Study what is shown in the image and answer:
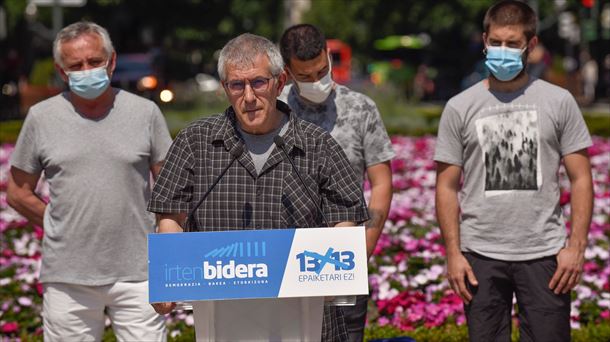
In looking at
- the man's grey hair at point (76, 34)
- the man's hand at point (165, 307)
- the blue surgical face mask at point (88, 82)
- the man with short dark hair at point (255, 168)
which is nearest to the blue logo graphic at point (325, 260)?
the man with short dark hair at point (255, 168)

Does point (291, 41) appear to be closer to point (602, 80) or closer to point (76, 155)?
point (76, 155)

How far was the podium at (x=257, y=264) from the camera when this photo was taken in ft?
11.0

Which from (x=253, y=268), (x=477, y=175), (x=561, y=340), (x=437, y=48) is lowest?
(x=561, y=340)

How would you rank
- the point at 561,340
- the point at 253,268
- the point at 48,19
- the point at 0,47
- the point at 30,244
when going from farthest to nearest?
the point at 48,19 < the point at 0,47 < the point at 30,244 < the point at 561,340 < the point at 253,268

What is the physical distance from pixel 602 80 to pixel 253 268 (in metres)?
33.8

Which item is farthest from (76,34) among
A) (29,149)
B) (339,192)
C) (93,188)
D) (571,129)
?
(571,129)

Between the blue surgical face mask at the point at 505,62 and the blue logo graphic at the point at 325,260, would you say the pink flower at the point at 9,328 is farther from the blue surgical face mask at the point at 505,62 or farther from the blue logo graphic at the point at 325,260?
the blue logo graphic at the point at 325,260

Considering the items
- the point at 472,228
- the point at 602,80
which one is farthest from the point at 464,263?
the point at 602,80

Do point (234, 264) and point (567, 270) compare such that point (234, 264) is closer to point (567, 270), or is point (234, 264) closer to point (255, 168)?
point (255, 168)

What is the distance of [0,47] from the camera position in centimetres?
3503

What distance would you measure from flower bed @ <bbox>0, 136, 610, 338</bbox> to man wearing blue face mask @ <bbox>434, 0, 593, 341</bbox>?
202cm

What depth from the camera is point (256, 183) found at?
359 centimetres

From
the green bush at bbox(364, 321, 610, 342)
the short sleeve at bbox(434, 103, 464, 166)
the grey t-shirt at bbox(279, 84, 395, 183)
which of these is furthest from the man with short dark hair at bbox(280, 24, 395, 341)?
the green bush at bbox(364, 321, 610, 342)

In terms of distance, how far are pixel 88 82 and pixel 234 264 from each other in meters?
1.51
